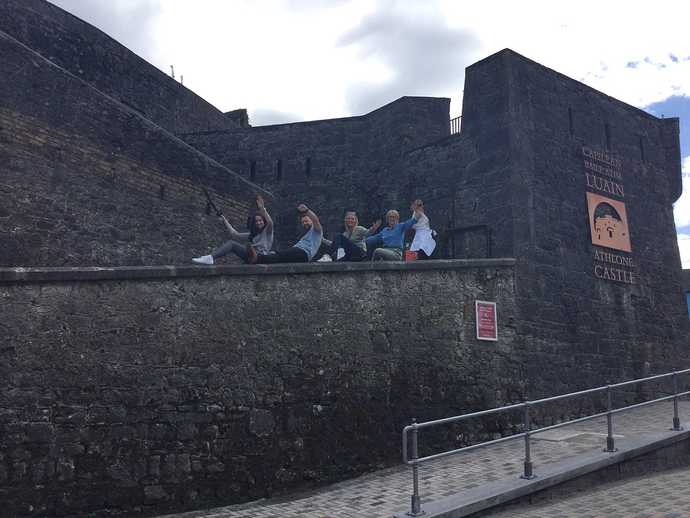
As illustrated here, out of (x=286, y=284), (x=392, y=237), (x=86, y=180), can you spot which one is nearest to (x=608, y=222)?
(x=392, y=237)

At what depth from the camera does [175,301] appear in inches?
284

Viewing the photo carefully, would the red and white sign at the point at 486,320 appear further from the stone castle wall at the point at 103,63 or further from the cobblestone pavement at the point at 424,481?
the stone castle wall at the point at 103,63

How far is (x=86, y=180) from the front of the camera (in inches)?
426

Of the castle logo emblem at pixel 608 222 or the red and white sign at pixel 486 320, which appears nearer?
the red and white sign at pixel 486 320

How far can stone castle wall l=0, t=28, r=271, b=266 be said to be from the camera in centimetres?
980

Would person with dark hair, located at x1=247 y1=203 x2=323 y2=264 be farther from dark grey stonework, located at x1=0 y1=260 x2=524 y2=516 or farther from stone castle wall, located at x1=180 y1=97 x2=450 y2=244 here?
stone castle wall, located at x1=180 y1=97 x2=450 y2=244

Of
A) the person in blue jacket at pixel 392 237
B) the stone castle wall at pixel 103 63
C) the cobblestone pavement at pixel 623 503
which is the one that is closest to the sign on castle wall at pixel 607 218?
the person in blue jacket at pixel 392 237

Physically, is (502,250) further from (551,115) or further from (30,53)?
(30,53)

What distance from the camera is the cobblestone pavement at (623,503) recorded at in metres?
5.96

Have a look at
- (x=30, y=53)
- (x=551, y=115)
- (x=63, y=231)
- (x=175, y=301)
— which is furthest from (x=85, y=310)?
(x=551, y=115)

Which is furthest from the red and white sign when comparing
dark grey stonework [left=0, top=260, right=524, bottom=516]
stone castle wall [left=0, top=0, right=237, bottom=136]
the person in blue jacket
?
stone castle wall [left=0, top=0, right=237, bottom=136]

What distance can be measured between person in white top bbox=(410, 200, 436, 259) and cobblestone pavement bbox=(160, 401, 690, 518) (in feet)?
9.52

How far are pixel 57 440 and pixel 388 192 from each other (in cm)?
1036

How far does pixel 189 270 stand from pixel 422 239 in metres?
4.02
